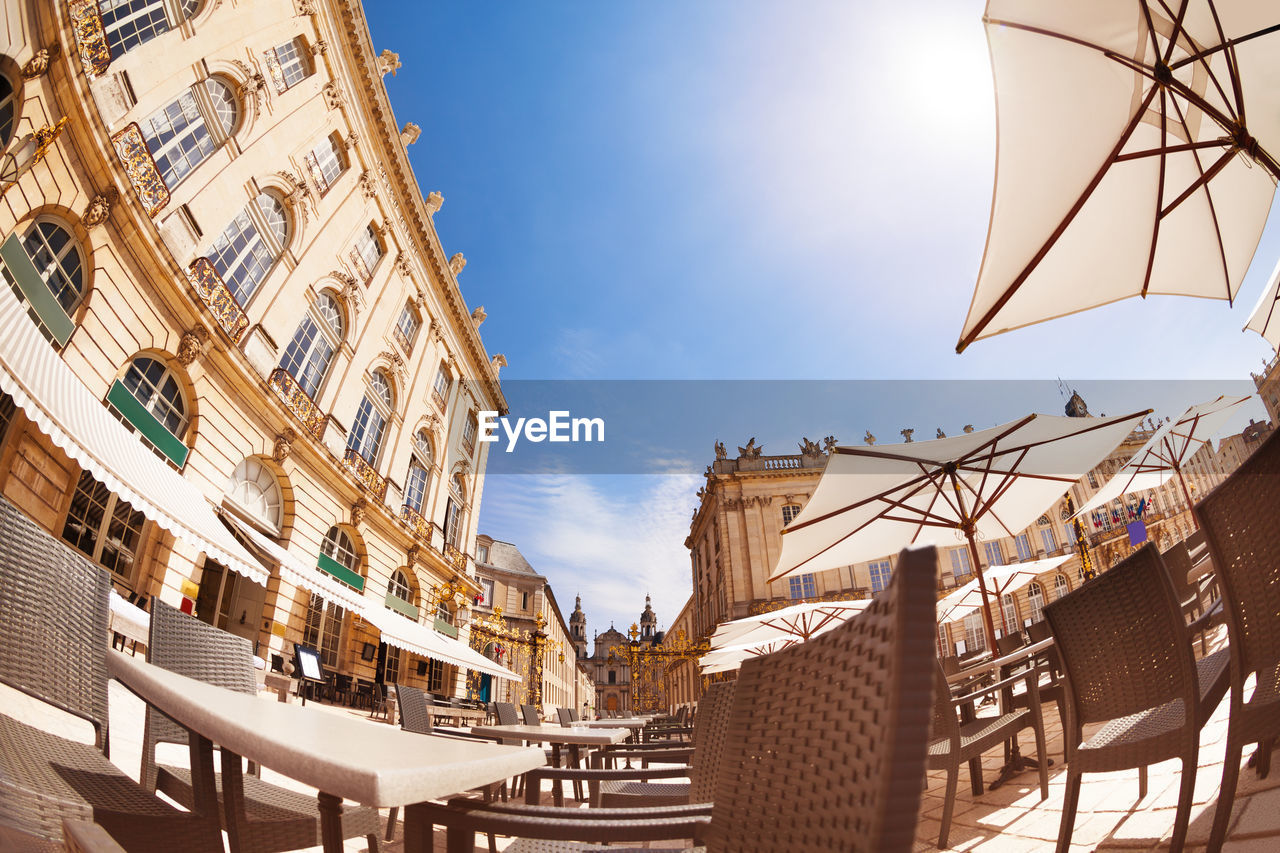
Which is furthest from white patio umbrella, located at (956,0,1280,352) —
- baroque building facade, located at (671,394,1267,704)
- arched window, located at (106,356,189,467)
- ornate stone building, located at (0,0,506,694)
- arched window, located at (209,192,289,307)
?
baroque building facade, located at (671,394,1267,704)

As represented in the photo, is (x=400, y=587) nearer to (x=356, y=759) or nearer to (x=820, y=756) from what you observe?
(x=356, y=759)

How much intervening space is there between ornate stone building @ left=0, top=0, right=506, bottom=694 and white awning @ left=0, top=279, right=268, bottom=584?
3cm

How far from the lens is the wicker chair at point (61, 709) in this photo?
107cm

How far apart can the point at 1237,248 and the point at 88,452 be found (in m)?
9.45

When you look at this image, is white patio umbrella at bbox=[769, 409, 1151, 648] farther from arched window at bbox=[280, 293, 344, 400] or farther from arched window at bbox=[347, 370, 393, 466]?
arched window at bbox=[347, 370, 393, 466]

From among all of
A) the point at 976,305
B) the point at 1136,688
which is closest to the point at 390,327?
the point at 976,305

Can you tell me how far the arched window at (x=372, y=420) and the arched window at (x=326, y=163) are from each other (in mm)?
5410

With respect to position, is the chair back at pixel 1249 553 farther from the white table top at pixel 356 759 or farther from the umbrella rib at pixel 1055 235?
the umbrella rib at pixel 1055 235

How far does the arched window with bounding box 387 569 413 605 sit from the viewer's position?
17.0 metres

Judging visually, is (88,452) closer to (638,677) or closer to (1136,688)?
(1136,688)

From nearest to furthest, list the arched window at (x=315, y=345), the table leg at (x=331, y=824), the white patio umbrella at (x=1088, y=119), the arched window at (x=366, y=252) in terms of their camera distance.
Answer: the table leg at (x=331, y=824) < the white patio umbrella at (x=1088, y=119) < the arched window at (x=315, y=345) < the arched window at (x=366, y=252)

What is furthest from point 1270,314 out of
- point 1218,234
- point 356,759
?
point 356,759

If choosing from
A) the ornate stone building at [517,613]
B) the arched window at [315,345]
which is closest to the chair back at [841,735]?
the arched window at [315,345]

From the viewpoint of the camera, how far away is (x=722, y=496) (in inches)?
1227
